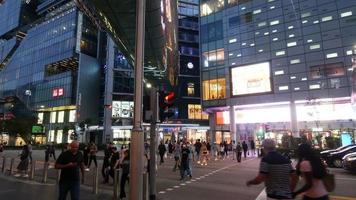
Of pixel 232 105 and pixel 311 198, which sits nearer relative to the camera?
pixel 311 198

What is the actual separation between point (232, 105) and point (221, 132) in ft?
21.4

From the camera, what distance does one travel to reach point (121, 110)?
237 ft

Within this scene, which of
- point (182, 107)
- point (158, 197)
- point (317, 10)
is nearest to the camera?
point (158, 197)

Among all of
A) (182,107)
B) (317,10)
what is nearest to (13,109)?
(182,107)

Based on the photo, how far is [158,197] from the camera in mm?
10008

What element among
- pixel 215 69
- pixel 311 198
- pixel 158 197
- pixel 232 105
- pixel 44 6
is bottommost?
pixel 158 197

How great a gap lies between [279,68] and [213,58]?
11843 mm

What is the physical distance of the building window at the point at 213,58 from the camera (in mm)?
52562

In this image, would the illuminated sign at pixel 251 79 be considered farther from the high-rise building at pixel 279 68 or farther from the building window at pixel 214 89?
the building window at pixel 214 89

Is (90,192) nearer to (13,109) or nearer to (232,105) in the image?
(232,105)

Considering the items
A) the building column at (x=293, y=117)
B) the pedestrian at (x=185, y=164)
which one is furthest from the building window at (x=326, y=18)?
the pedestrian at (x=185, y=164)

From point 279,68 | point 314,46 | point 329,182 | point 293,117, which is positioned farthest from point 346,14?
point 329,182

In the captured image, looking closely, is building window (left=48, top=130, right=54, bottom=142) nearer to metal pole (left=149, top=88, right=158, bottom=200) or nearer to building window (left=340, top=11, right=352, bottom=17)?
building window (left=340, top=11, right=352, bottom=17)

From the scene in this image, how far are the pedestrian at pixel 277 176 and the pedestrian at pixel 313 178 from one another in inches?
6.5
